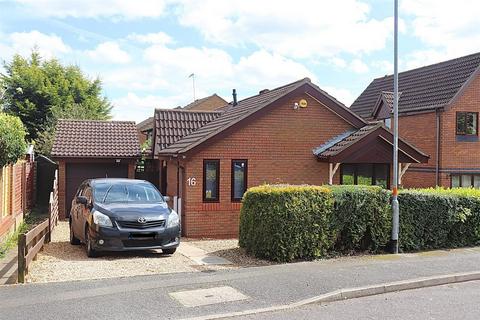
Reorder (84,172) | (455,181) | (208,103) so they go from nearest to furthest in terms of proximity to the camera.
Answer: (84,172) < (455,181) < (208,103)

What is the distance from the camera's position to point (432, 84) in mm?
24031

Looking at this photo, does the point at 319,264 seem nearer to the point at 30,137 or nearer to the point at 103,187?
the point at 103,187

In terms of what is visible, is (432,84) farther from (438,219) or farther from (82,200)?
(82,200)

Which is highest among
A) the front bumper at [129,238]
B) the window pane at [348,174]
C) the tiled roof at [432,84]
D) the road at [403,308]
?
the tiled roof at [432,84]

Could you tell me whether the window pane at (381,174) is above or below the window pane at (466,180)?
above

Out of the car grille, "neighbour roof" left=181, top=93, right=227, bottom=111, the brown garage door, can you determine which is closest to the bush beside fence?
the car grille

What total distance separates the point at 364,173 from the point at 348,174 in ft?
1.61

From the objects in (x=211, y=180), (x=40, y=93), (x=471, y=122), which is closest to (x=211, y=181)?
(x=211, y=180)

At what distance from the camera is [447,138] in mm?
21625

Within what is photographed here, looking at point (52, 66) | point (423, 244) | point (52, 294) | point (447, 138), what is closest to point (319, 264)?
point (423, 244)

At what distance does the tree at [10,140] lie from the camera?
11.7 meters

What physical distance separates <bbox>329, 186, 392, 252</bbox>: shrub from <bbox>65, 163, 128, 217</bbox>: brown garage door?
11.7 m

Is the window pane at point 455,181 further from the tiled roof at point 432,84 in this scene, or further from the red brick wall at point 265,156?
the red brick wall at point 265,156

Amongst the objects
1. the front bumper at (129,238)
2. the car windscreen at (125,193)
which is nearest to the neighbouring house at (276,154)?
the car windscreen at (125,193)
